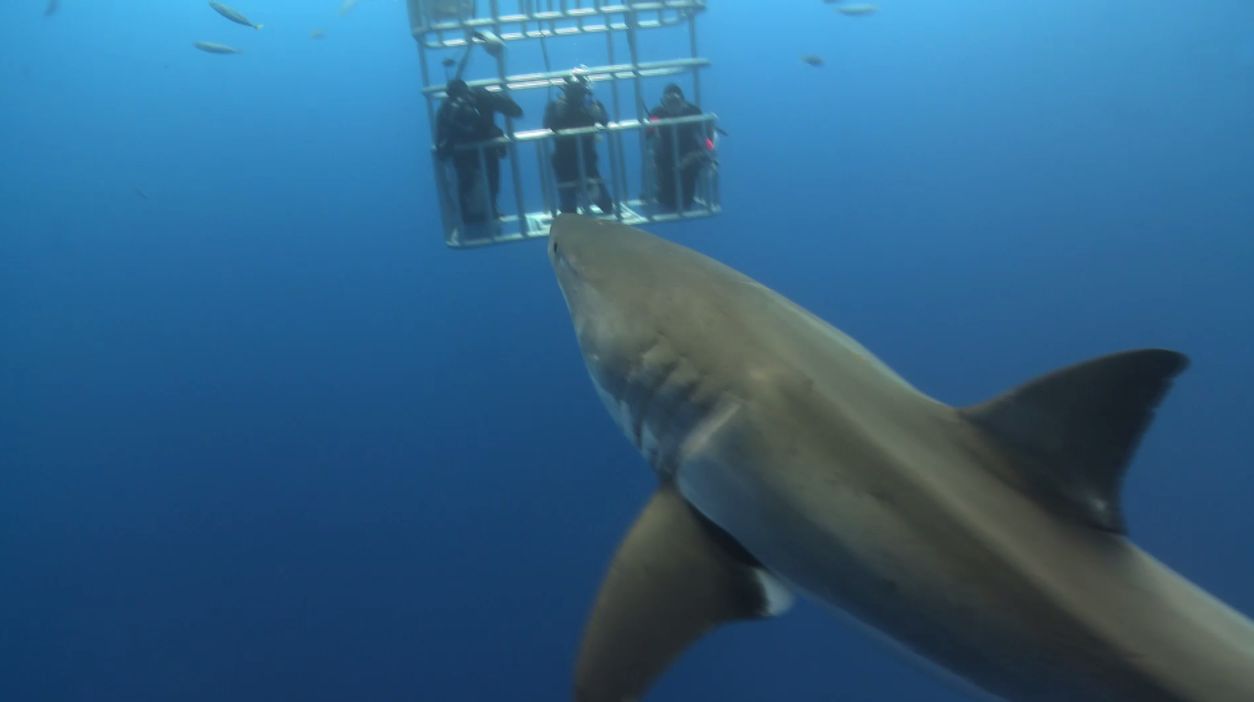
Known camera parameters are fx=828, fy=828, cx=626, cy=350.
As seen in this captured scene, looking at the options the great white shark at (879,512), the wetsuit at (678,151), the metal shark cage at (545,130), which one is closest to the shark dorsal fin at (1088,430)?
the great white shark at (879,512)

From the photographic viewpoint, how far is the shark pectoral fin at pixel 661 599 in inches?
68.9

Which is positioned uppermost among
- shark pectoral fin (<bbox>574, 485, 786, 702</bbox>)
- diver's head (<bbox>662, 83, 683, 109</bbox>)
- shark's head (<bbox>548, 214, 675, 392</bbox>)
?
diver's head (<bbox>662, 83, 683, 109</bbox>)

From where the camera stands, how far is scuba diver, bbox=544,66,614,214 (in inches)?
134

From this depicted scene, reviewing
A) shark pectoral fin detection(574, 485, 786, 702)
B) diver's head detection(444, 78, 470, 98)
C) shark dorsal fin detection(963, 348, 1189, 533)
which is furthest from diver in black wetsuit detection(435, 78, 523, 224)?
shark dorsal fin detection(963, 348, 1189, 533)

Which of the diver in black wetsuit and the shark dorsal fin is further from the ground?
the diver in black wetsuit

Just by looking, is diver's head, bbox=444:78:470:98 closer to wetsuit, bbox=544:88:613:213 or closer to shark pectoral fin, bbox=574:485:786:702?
wetsuit, bbox=544:88:613:213

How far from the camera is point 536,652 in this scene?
18.2ft

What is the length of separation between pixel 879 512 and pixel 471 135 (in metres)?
2.39

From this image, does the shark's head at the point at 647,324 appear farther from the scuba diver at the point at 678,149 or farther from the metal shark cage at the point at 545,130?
the scuba diver at the point at 678,149

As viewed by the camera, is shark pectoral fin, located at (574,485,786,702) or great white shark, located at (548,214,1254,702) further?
shark pectoral fin, located at (574,485,786,702)

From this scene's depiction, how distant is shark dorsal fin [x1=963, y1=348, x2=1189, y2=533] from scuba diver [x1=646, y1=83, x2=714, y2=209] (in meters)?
2.11

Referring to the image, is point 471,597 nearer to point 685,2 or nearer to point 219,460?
point 219,460

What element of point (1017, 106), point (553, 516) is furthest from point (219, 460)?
point (1017, 106)

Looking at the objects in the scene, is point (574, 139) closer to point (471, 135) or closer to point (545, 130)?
point (545, 130)
